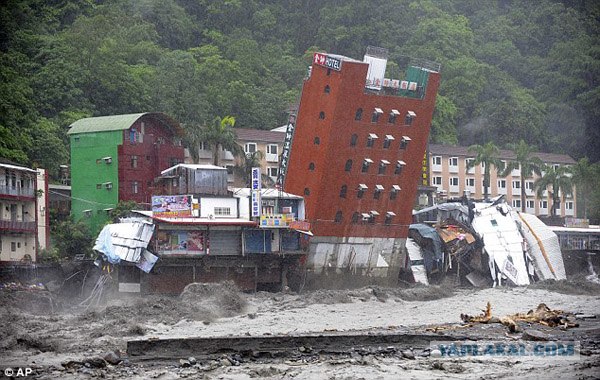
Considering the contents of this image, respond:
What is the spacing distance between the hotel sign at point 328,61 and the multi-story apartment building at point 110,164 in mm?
9554

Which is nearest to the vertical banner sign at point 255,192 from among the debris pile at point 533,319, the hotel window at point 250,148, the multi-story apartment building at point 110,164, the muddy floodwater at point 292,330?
the muddy floodwater at point 292,330

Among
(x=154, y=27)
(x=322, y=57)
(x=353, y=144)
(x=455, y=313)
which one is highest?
(x=154, y=27)

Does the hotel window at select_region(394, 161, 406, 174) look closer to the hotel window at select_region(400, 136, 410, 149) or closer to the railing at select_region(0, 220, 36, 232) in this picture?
the hotel window at select_region(400, 136, 410, 149)

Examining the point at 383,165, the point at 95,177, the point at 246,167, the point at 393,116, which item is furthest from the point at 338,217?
the point at 95,177

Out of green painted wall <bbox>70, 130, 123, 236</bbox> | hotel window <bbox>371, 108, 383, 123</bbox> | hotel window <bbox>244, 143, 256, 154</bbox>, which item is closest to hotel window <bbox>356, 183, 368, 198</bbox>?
hotel window <bbox>371, 108, 383, 123</bbox>

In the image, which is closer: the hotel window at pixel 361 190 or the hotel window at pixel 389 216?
the hotel window at pixel 361 190

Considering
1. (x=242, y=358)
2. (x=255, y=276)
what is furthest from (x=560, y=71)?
(x=242, y=358)

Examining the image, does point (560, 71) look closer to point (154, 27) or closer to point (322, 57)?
point (154, 27)

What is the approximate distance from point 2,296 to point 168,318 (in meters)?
7.76

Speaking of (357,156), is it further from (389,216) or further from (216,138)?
(216,138)

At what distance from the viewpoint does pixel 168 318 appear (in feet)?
147

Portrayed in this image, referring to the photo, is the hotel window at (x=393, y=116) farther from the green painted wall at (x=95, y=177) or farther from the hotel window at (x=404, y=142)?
the green painted wall at (x=95, y=177)

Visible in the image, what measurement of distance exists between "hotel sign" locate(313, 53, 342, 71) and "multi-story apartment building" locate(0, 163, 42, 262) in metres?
17.0

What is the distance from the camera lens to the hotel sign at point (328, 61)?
62600mm
